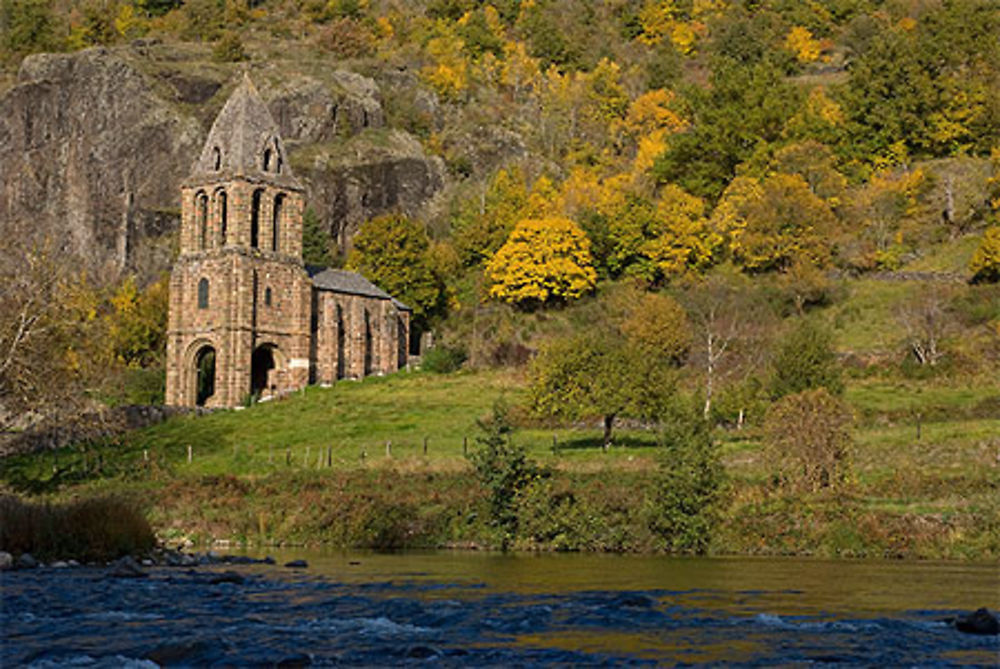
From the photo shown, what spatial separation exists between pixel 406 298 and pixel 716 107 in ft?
116

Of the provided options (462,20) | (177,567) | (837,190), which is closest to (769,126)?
(837,190)

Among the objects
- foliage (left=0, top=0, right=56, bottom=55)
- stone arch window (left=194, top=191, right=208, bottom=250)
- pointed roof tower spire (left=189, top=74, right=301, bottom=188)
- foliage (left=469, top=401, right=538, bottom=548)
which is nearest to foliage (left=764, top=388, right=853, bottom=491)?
foliage (left=469, top=401, right=538, bottom=548)

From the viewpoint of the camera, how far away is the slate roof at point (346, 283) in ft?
306

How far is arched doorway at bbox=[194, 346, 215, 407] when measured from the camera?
87231mm

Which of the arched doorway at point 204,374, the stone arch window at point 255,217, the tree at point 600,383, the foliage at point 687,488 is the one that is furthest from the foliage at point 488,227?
the foliage at point 687,488

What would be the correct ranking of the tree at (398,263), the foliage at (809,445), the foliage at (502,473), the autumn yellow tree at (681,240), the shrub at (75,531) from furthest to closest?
1. the tree at (398,263)
2. the autumn yellow tree at (681,240)
3. the foliage at (809,445)
4. the foliage at (502,473)
5. the shrub at (75,531)

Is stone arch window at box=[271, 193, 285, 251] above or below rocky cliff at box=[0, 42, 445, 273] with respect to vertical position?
below

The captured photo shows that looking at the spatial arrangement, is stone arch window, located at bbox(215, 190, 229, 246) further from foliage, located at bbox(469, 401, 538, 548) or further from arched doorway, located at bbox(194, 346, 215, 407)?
foliage, located at bbox(469, 401, 538, 548)

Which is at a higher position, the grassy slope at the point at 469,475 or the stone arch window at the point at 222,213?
the stone arch window at the point at 222,213

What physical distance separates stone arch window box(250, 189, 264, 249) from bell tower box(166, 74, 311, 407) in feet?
0.23

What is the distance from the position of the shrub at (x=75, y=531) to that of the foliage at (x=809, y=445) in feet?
68.6

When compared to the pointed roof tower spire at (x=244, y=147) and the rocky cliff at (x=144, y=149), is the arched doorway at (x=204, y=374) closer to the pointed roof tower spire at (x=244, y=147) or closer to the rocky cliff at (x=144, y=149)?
the pointed roof tower spire at (x=244, y=147)

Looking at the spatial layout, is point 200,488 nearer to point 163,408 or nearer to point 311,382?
point 163,408

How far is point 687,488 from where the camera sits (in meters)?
38.3
